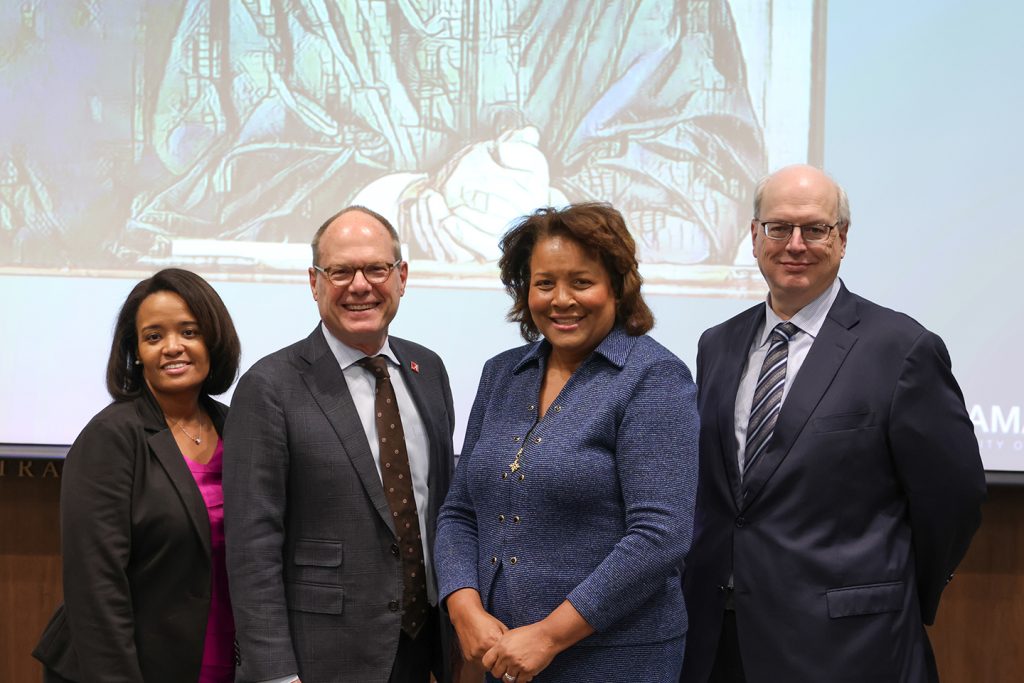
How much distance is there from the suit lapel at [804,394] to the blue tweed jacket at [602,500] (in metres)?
0.30

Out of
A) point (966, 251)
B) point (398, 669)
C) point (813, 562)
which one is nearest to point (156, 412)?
point (398, 669)

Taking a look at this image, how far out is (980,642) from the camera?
345 centimetres

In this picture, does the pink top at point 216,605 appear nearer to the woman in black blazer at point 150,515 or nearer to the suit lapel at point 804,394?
the woman in black blazer at point 150,515

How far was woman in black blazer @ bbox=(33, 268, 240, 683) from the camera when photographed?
2049mm

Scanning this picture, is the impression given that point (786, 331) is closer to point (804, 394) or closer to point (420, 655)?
point (804, 394)

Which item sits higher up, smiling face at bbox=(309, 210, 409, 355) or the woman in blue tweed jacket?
smiling face at bbox=(309, 210, 409, 355)

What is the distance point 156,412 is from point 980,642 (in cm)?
303

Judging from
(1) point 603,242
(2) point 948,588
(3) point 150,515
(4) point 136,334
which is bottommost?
A: (2) point 948,588

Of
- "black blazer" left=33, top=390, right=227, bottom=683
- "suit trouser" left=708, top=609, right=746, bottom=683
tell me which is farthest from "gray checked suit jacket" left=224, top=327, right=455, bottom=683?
"suit trouser" left=708, top=609, right=746, bottom=683

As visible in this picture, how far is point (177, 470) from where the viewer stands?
2.15 meters

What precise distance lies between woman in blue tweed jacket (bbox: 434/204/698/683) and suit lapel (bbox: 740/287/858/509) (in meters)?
0.31

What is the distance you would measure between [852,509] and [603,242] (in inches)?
31.4

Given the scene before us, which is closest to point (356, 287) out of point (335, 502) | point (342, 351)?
point (342, 351)

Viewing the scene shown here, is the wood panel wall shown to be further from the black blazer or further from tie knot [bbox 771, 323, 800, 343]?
tie knot [bbox 771, 323, 800, 343]
